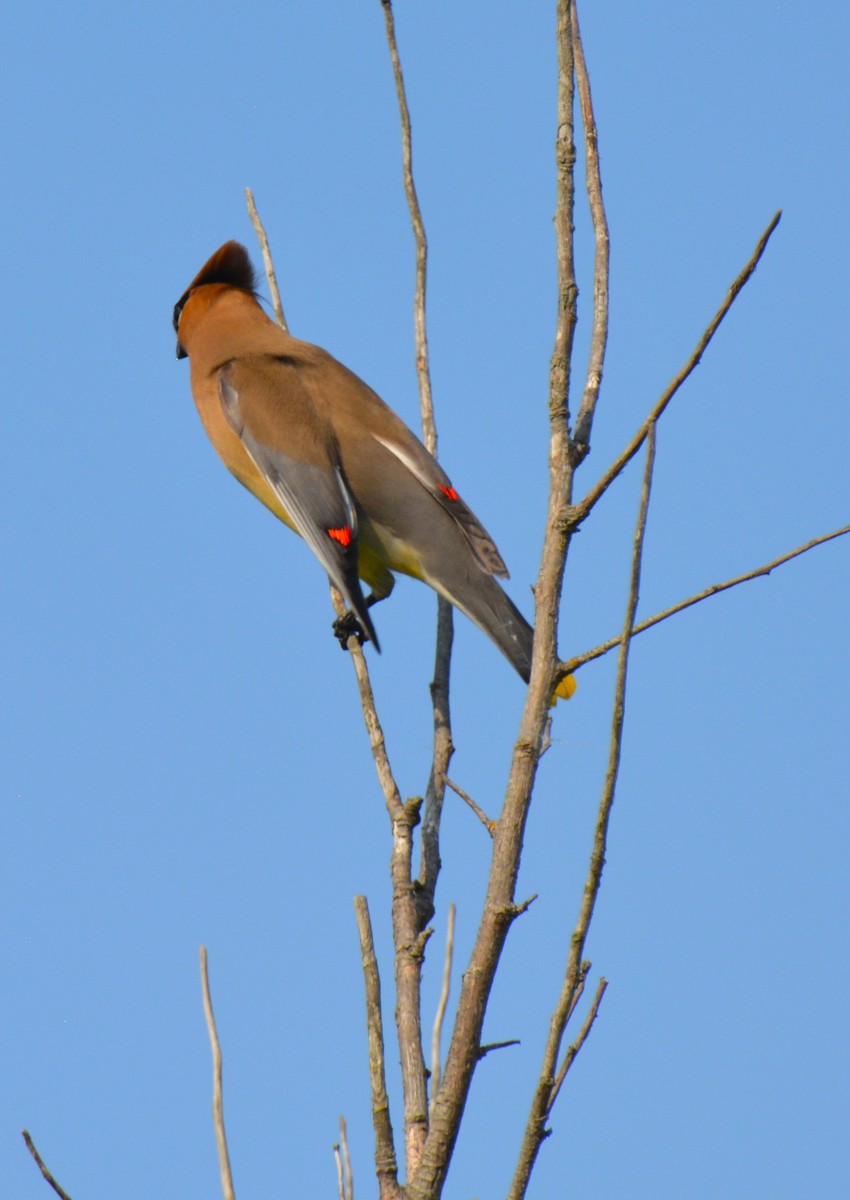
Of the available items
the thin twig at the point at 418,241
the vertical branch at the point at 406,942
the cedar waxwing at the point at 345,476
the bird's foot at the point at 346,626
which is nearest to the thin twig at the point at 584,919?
the vertical branch at the point at 406,942

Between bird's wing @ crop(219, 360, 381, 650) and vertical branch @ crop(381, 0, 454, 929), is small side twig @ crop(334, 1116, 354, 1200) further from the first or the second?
bird's wing @ crop(219, 360, 381, 650)

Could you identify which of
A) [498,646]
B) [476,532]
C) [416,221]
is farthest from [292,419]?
[416,221]

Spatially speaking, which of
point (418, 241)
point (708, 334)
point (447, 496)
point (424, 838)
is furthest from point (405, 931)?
point (447, 496)

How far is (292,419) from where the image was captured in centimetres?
461

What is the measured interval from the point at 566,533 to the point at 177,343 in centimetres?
367

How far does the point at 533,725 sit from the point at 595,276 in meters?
0.89

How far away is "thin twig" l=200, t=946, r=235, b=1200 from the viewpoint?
183 cm

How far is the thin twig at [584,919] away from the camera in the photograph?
6.09 ft

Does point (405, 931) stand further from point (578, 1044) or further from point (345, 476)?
point (345, 476)

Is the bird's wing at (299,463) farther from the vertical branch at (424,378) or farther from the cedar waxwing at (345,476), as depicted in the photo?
the vertical branch at (424,378)

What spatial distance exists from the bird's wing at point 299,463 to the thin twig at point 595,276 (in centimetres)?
138

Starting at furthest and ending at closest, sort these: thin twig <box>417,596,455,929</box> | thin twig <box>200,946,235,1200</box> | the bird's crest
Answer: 1. the bird's crest
2. thin twig <box>417,596,455,929</box>
3. thin twig <box>200,946,235,1200</box>

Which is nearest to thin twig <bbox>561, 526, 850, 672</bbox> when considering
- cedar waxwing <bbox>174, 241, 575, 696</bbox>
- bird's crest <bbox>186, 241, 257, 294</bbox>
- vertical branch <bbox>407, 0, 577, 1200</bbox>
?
vertical branch <bbox>407, 0, 577, 1200</bbox>

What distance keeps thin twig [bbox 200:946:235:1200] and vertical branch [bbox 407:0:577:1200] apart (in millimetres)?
268
